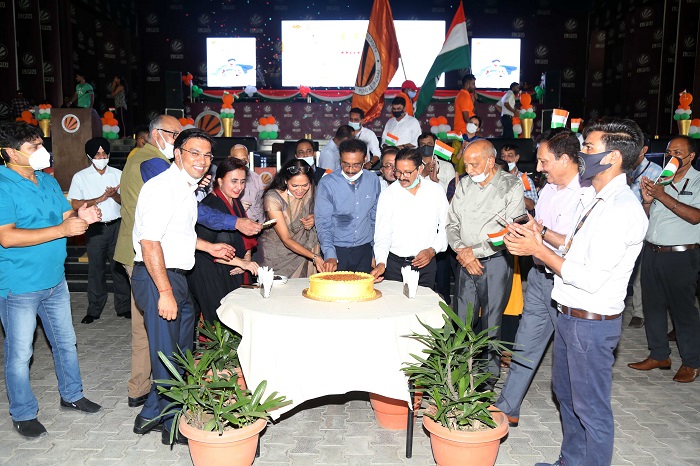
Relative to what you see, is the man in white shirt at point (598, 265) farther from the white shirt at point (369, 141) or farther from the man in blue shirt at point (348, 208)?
the white shirt at point (369, 141)

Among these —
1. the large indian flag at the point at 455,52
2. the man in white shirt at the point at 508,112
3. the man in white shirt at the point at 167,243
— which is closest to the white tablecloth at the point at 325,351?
the man in white shirt at the point at 167,243

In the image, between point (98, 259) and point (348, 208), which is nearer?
point (348, 208)

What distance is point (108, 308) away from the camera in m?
7.39

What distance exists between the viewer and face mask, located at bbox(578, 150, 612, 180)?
112 inches

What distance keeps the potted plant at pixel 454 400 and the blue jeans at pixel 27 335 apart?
8.23ft

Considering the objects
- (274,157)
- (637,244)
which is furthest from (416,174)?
(274,157)

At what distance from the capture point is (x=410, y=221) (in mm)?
4715

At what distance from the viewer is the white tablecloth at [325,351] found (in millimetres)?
3170

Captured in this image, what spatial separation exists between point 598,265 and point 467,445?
4.17ft

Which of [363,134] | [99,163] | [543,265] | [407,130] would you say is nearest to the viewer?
[543,265]

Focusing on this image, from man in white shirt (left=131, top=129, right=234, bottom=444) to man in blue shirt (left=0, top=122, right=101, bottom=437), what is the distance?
487 millimetres

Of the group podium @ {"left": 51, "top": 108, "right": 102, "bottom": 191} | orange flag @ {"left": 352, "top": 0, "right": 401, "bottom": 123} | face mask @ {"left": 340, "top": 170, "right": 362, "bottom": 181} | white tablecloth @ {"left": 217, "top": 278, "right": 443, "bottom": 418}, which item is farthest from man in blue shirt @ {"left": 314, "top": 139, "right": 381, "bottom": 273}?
podium @ {"left": 51, "top": 108, "right": 102, "bottom": 191}

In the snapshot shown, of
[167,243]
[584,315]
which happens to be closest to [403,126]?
[167,243]

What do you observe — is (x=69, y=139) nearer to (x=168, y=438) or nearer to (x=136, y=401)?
(x=136, y=401)
